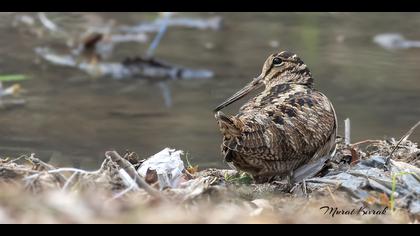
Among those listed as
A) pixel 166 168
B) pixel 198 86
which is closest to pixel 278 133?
pixel 166 168

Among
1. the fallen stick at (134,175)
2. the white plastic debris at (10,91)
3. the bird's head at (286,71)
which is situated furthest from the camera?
the white plastic debris at (10,91)

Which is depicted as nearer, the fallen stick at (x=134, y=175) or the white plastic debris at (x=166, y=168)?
the fallen stick at (x=134, y=175)

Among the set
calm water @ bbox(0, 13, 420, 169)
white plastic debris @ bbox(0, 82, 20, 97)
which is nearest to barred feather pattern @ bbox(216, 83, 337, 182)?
calm water @ bbox(0, 13, 420, 169)

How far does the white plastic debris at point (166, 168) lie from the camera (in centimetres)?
516

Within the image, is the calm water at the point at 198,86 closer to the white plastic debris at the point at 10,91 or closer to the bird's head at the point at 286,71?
the white plastic debris at the point at 10,91

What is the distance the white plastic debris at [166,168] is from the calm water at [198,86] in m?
1.30

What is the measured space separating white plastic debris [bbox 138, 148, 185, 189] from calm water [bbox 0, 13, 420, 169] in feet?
4.26

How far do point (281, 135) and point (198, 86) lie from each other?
218 inches

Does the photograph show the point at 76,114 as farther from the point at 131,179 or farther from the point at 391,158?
the point at 131,179

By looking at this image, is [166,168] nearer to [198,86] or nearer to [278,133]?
[278,133]

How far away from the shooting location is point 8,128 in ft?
28.7

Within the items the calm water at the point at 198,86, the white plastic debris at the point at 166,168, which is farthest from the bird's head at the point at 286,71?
the calm water at the point at 198,86

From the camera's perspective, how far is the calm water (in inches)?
333
